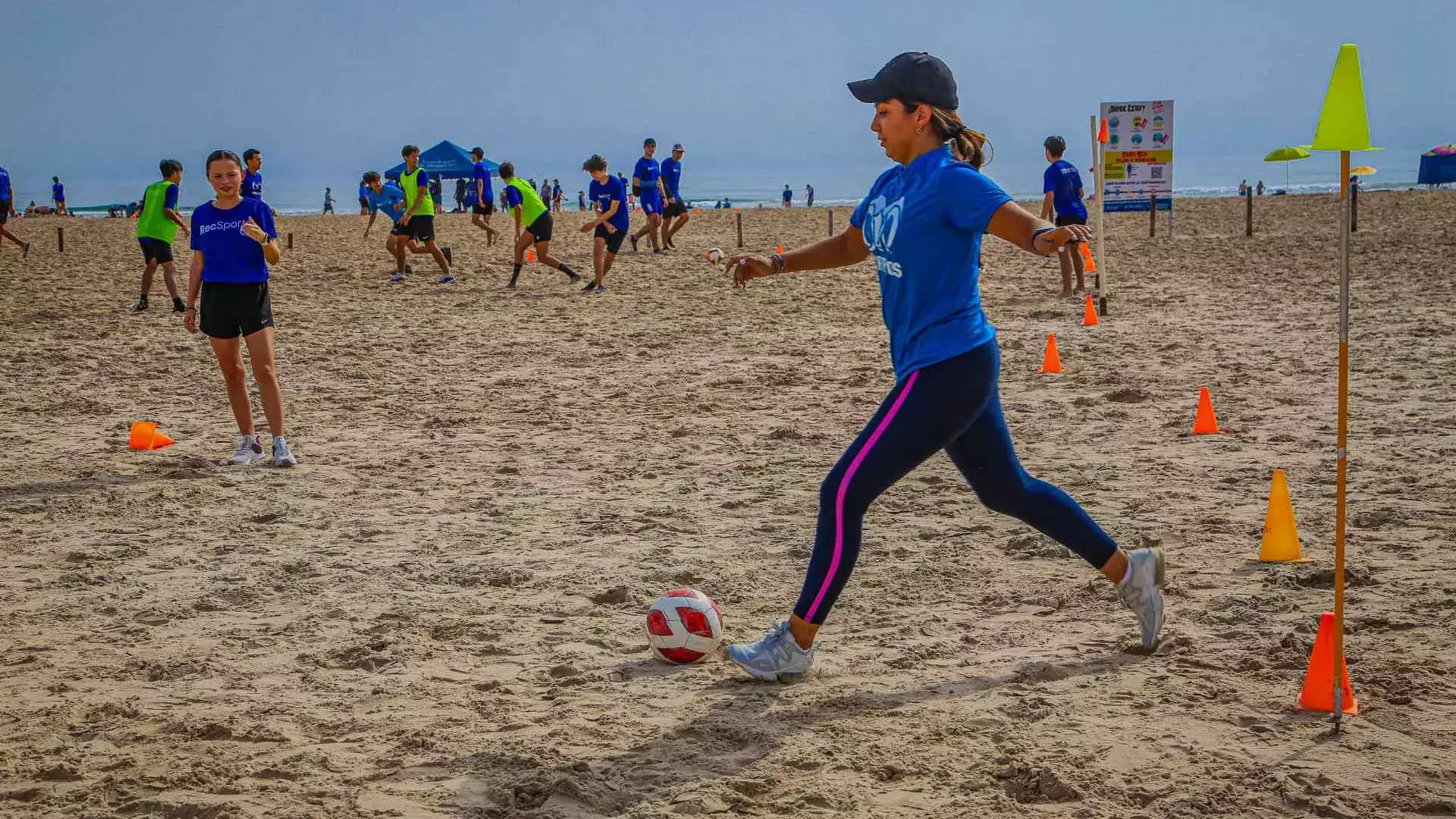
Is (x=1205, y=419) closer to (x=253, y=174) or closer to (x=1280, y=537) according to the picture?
(x=1280, y=537)

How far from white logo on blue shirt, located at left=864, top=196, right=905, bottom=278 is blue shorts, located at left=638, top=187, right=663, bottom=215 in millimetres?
18610

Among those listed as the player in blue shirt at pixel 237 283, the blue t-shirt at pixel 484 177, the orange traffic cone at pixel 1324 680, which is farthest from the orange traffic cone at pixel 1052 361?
the blue t-shirt at pixel 484 177

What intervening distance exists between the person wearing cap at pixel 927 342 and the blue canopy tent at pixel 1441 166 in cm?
5799

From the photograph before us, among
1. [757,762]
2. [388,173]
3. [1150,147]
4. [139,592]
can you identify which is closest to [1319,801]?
[757,762]

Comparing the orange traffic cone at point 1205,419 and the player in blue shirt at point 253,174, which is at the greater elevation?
the player in blue shirt at point 253,174

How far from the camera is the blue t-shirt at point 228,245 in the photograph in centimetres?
755

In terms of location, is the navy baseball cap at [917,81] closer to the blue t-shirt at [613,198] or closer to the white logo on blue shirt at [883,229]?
the white logo on blue shirt at [883,229]

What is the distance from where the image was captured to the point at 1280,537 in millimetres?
5270

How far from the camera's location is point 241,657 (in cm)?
459

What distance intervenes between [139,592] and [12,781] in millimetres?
1871

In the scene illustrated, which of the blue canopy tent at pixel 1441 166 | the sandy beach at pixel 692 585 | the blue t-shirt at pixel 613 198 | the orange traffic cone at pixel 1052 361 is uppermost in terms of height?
the blue canopy tent at pixel 1441 166

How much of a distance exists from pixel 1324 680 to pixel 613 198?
14211mm

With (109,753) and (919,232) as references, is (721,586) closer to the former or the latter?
(919,232)

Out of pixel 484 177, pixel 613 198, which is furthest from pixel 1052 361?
pixel 484 177
